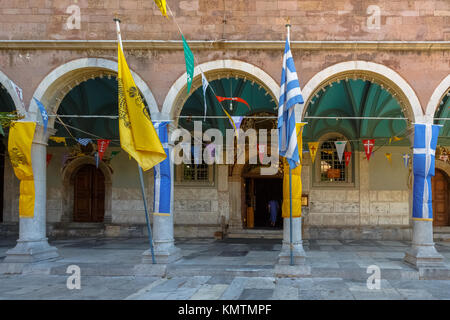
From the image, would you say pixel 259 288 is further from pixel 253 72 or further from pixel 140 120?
pixel 253 72

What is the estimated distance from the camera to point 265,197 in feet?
61.7

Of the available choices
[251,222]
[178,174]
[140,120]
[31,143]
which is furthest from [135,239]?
[140,120]

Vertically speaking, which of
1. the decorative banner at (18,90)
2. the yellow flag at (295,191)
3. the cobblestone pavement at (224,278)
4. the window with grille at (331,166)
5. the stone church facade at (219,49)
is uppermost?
the stone church facade at (219,49)

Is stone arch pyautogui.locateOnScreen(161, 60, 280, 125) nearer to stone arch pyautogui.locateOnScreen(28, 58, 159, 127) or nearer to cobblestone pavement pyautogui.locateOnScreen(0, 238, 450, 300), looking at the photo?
stone arch pyautogui.locateOnScreen(28, 58, 159, 127)

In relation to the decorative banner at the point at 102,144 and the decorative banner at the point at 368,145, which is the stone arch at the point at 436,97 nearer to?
the decorative banner at the point at 368,145

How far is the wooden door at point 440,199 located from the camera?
15492 mm

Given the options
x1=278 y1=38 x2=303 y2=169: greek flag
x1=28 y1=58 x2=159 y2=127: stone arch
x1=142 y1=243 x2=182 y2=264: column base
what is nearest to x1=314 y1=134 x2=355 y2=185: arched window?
x1=278 y1=38 x2=303 y2=169: greek flag

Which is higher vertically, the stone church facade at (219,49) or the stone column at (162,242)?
the stone church facade at (219,49)

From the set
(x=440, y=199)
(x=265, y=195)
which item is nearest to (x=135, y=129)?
(x=265, y=195)

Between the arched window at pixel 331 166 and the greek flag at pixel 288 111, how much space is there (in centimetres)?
698

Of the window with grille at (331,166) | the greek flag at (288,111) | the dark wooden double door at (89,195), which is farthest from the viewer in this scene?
the dark wooden double door at (89,195)

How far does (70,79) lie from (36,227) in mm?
3806

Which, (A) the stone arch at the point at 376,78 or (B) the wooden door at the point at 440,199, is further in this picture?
(B) the wooden door at the point at 440,199

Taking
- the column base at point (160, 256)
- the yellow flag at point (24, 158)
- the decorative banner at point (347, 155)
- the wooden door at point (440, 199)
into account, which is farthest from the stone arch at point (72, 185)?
the wooden door at point (440, 199)
